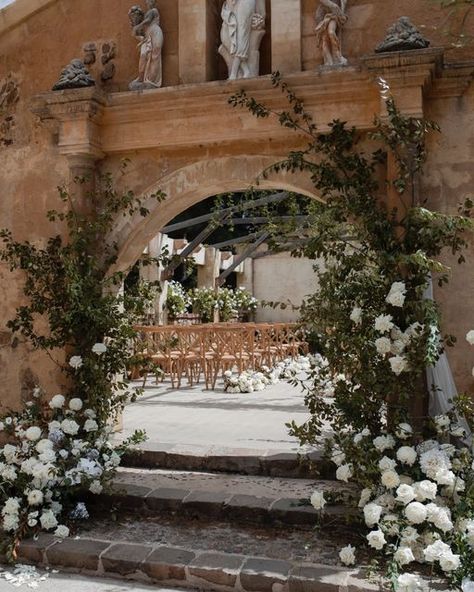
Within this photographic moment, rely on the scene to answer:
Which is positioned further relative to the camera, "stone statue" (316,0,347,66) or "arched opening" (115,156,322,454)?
"arched opening" (115,156,322,454)

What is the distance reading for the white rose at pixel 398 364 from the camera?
11.4ft

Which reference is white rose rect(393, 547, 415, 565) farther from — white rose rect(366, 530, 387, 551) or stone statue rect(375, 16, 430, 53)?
stone statue rect(375, 16, 430, 53)

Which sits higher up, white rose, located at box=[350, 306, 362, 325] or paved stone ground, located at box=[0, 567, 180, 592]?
white rose, located at box=[350, 306, 362, 325]

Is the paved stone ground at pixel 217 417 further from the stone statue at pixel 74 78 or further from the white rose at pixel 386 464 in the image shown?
the stone statue at pixel 74 78

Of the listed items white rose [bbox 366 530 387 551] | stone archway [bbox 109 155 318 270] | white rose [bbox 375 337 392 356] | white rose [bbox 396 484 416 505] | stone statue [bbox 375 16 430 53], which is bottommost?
white rose [bbox 366 530 387 551]

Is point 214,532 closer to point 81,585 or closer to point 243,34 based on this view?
point 81,585

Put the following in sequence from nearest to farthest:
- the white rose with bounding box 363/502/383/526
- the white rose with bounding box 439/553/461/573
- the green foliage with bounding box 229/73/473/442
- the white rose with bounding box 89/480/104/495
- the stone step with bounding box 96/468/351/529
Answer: the white rose with bounding box 439/553/461/573
the white rose with bounding box 363/502/383/526
the green foliage with bounding box 229/73/473/442
the stone step with bounding box 96/468/351/529
the white rose with bounding box 89/480/104/495

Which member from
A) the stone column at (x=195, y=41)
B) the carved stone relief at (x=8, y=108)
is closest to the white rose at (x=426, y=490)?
the stone column at (x=195, y=41)

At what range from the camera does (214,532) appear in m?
3.83

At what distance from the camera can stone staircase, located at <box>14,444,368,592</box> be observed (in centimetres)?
320

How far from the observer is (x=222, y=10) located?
191 inches

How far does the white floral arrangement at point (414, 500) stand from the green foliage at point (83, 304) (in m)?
1.87

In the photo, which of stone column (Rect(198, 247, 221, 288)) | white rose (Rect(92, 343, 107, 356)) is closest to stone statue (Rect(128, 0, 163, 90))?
white rose (Rect(92, 343, 107, 356))

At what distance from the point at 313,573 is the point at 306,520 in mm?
734
